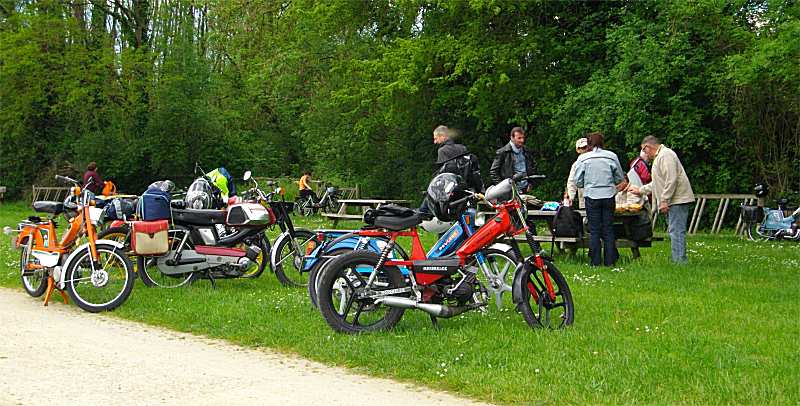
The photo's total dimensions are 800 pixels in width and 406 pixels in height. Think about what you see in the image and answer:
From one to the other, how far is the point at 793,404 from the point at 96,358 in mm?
4594

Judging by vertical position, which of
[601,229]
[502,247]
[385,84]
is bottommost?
[601,229]

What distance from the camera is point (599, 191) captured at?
11.2 metres

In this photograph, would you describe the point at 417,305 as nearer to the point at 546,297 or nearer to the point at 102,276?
the point at 546,297

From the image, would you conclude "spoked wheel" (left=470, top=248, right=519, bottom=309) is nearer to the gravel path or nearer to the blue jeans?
the gravel path

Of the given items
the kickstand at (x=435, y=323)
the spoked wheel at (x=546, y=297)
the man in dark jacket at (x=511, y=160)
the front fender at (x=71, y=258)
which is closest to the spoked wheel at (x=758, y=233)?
the man in dark jacket at (x=511, y=160)

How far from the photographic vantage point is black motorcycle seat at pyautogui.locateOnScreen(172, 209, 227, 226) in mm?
9988

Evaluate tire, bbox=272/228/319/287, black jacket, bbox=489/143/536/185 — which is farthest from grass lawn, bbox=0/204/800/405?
black jacket, bbox=489/143/536/185

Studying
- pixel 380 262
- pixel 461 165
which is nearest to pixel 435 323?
pixel 380 262

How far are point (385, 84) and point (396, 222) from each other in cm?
1618

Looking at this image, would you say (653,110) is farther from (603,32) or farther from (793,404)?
(793,404)

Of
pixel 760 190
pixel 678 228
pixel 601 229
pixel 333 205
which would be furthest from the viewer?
pixel 333 205

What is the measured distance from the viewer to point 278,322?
7.64 meters

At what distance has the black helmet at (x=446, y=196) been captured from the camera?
7480 millimetres

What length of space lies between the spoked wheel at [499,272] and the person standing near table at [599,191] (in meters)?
3.92
